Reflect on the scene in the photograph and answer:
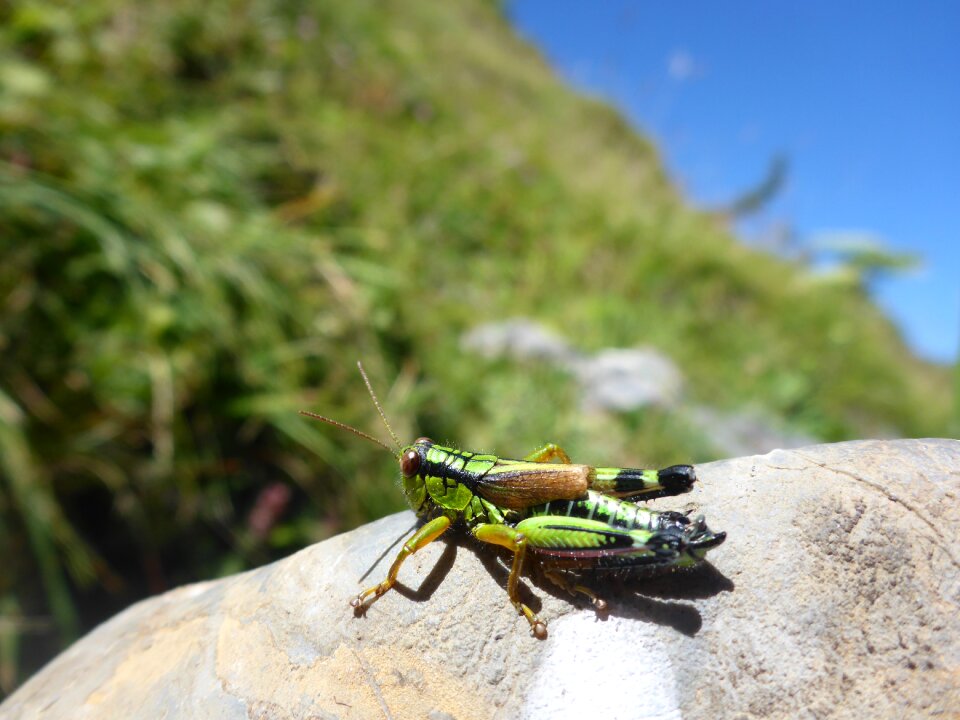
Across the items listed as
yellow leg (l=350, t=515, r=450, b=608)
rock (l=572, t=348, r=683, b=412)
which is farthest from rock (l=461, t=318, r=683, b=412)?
yellow leg (l=350, t=515, r=450, b=608)

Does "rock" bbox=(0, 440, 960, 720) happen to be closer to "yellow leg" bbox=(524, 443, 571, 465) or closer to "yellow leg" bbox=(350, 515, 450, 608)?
"yellow leg" bbox=(350, 515, 450, 608)

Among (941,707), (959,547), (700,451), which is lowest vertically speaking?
(941,707)

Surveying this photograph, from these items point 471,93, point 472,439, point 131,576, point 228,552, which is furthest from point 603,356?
point 471,93

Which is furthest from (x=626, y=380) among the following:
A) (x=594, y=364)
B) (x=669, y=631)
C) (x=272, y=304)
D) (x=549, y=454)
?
(x=669, y=631)

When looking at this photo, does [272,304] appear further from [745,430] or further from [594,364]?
[745,430]

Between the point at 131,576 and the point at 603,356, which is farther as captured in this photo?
the point at 603,356

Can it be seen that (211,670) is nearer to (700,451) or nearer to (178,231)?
(178,231)

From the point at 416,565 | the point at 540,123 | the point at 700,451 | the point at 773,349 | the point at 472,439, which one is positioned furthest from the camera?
the point at 540,123
